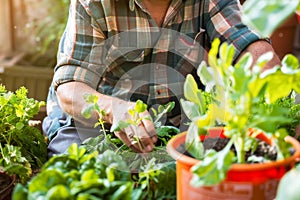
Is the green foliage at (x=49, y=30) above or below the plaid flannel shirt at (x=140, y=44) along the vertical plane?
below

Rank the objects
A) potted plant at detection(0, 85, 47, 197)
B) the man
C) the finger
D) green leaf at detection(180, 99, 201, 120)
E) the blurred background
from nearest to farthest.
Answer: green leaf at detection(180, 99, 201, 120) < the finger < potted plant at detection(0, 85, 47, 197) < the man < the blurred background

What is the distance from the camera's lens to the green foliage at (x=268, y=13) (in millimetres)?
664

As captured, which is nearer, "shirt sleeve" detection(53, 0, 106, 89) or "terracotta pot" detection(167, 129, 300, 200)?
"terracotta pot" detection(167, 129, 300, 200)

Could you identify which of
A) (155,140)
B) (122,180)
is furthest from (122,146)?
(122,180)

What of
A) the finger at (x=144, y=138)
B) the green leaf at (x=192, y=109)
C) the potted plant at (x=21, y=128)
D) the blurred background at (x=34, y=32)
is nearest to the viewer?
the green leaf at (x=192, y=109)

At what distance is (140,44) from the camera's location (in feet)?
4.48

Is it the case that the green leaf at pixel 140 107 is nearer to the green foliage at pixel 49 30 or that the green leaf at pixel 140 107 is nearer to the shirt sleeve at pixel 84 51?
the shirt sleeve at pixel 84 51

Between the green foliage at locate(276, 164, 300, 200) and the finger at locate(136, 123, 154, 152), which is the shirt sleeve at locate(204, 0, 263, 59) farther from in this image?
the green foliage at locate(276, 164, 300, 200)

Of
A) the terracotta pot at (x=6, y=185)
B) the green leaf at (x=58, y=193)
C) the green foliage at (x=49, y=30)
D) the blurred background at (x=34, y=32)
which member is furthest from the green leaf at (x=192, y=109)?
the green foliage at (x=49, y=30)

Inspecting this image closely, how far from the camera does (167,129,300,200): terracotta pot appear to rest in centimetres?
79

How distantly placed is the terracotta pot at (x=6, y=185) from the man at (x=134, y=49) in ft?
0.71

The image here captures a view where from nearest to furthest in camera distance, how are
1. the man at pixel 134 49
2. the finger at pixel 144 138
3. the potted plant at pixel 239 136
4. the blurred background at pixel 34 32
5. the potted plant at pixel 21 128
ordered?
1. the potted plant at pixel 239 136
2. the finger at pixel 144 138
3. the potted plant at pixel 21 128
4. the man at pixel 134 49
5. the blurred background at pixel 34 32

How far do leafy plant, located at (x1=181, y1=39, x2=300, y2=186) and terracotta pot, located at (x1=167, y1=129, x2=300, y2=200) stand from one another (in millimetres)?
19

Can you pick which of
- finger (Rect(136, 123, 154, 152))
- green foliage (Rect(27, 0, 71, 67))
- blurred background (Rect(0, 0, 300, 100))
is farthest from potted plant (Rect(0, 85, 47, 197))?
green foliage (Rect(27, 0, 71, 67))
